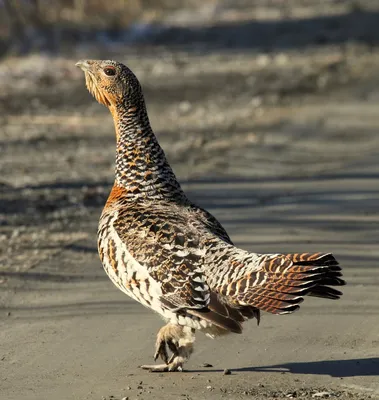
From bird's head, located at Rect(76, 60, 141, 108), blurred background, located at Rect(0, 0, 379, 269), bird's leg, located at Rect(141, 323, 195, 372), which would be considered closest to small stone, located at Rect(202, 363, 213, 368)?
bird's leg, located at Rect(141, 323, 195, 372)

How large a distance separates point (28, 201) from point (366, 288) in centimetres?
496

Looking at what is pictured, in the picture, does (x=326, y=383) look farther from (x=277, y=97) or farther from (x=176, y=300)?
(x=277, y=97)

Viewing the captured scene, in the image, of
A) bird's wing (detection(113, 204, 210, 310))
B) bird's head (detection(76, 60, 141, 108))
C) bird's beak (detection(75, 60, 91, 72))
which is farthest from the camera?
bird's beak (detection(75, 60, 91, 72))

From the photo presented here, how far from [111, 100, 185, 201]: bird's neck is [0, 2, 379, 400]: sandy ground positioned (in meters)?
1.13

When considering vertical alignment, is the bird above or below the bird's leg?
above

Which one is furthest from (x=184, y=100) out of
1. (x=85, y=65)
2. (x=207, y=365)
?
(x=207, y=365)

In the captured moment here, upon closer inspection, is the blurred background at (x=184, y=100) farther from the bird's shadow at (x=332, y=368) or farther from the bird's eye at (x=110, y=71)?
the bird's shadow at (x=332, y=368)

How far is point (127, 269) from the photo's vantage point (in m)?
6.62

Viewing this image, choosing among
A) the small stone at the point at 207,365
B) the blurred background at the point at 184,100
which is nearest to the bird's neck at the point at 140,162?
the small stone at the point at 207,365

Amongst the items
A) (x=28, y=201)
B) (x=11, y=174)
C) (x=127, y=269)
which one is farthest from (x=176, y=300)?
(x=11, y=174)

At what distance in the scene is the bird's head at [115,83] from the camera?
762 centimetres

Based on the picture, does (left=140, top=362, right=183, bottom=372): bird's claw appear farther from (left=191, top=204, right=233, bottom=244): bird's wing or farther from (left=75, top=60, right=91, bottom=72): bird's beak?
(left=75, top=60, right=91, bottom=72): bird's beak

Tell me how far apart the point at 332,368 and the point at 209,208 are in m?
4.92

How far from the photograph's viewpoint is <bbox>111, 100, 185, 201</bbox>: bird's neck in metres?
7.27
